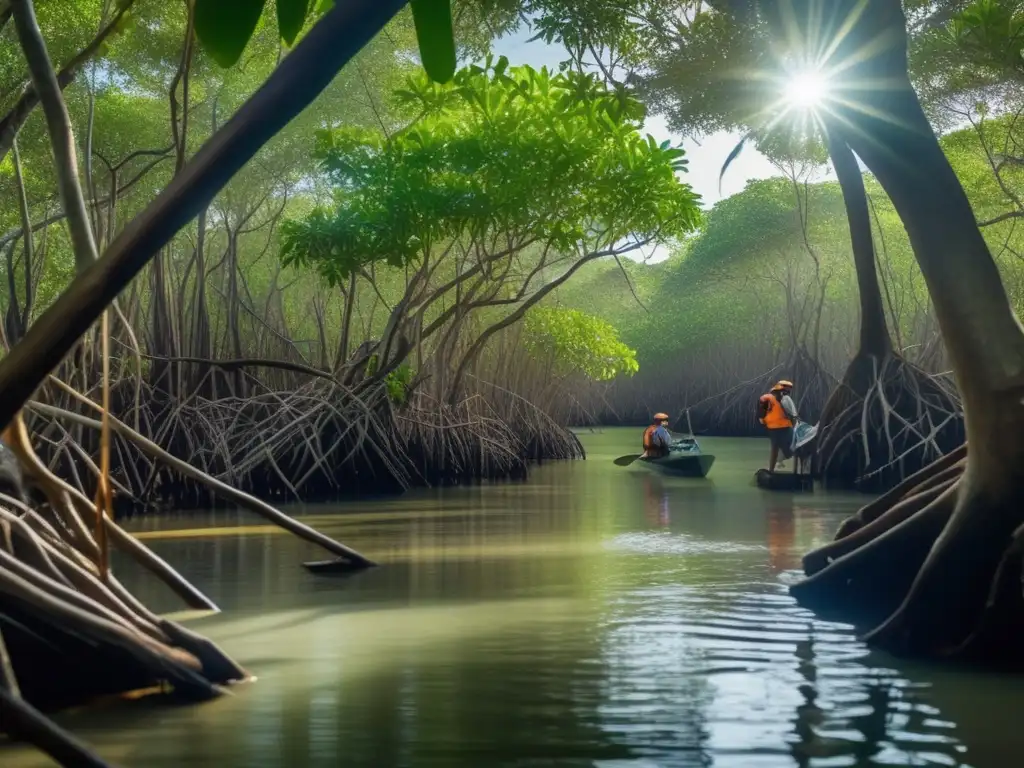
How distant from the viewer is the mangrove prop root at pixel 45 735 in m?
2.00

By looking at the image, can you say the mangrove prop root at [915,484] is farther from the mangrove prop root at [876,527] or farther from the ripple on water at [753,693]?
the ripple on water at [753,693]

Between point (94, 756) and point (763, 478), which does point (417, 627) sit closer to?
point (94, 756)

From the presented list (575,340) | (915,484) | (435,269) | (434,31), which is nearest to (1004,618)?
(915,484)

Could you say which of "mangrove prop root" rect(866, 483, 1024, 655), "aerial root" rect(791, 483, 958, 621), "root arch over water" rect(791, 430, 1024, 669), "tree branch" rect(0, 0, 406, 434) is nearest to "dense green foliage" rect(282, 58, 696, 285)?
"aerial root" rect(791, 483, 958, 621)

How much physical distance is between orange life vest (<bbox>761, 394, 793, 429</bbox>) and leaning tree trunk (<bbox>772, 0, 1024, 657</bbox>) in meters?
7.40

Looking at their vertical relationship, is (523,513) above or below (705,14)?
below

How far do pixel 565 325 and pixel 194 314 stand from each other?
7.28 metres

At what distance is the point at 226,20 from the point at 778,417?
11415 mm

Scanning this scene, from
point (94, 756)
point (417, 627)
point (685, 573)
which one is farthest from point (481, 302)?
point (94, 756)

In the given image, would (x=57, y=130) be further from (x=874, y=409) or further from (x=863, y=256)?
(x=863, y=256)

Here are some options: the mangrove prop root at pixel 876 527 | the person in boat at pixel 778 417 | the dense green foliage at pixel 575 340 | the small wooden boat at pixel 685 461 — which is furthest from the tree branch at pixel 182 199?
the dense green foliage at pixel 575 340

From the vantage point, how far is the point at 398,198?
1111 centimetres

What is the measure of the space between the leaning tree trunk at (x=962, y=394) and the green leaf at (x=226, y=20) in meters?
3.04

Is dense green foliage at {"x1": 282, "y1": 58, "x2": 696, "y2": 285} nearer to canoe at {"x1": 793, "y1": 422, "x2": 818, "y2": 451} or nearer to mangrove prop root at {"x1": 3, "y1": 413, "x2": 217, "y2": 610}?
canoe at {"x1": 793, "y1": 422, "x2": 818, "y2": 451}
